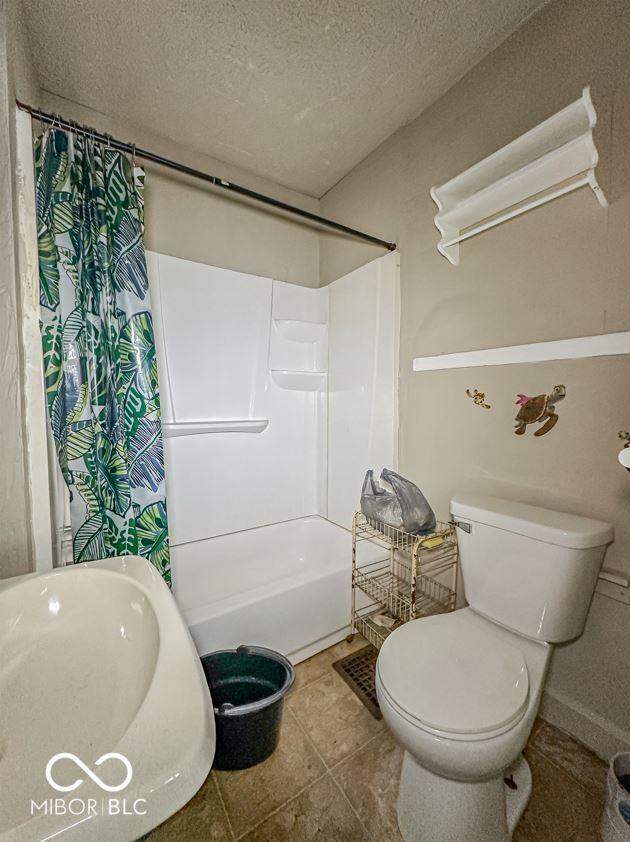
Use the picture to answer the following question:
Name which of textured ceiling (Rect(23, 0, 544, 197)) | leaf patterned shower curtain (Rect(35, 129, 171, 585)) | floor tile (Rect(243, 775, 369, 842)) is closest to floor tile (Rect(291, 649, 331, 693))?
floor tile (Rect(243, 775, 369, 842))

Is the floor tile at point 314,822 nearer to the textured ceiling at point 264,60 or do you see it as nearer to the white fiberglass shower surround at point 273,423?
the white fiberglass shower surround at point 273,423

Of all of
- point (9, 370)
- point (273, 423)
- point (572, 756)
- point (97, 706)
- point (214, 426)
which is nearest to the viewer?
point (97, 706)

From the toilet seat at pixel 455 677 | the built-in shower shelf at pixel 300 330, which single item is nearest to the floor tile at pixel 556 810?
the toilet seat at pixel 455 677

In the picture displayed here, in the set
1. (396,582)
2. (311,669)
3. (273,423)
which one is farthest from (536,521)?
(273,423)

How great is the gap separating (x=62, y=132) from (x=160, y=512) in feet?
4.69

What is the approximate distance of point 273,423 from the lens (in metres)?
2.33

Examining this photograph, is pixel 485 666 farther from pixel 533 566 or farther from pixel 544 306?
pixel 544 306

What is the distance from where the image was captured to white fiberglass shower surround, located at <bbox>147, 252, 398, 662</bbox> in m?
1.93

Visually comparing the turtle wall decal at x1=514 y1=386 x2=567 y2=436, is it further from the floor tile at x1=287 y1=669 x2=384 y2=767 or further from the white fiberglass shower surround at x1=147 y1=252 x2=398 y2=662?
the floor tile at x1=287 y1=669 x2=384 y2=767

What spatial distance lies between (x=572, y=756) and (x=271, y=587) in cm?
119

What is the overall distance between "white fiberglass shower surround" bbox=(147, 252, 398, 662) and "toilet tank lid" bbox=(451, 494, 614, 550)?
2.16 feet

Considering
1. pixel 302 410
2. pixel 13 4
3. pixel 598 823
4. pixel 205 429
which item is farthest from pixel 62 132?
pixel 598 823

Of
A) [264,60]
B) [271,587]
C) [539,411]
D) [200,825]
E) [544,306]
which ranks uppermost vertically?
[264,60]

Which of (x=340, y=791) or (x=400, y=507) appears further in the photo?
(x=400, y=507)
